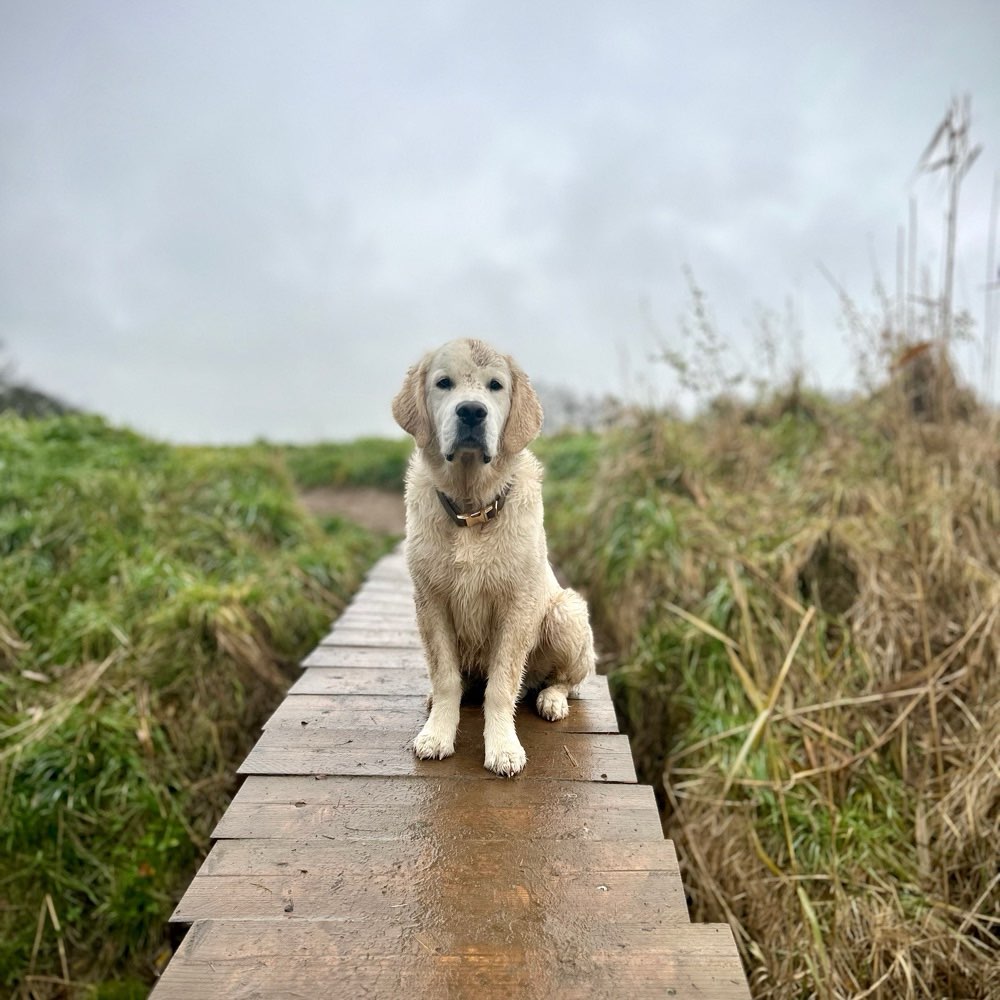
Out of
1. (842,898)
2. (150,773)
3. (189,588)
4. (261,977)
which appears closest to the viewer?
(261,977)

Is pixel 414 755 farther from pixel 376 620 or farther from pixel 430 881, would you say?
pixel 376 620

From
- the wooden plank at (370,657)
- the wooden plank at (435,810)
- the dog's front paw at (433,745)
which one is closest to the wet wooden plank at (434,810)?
the wooden plank at (435,810)

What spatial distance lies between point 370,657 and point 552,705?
1.15 metres

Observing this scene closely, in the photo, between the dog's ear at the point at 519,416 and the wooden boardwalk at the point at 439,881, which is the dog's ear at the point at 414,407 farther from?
the wooden boardwalk at the point at 439,881

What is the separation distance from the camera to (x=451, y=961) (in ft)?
5.75

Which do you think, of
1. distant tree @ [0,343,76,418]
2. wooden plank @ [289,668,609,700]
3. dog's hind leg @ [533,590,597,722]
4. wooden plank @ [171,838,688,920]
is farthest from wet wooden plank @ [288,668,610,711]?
distant tree @ [0,343,76,418]

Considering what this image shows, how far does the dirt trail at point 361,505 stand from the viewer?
836 centimetres

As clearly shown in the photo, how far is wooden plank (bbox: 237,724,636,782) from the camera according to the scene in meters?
2.52

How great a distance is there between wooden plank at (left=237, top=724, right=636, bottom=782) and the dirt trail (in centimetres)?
534

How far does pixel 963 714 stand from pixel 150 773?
4223 millimetres

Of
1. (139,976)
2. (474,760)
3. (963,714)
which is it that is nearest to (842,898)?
(963,714)

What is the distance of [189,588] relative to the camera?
4609mm

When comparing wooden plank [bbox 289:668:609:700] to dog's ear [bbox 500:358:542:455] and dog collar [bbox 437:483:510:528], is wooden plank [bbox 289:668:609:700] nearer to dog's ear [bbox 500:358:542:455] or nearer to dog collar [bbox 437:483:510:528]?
dog collar [bbox 437:483:510:528]

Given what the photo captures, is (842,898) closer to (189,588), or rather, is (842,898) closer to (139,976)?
(139,976)
